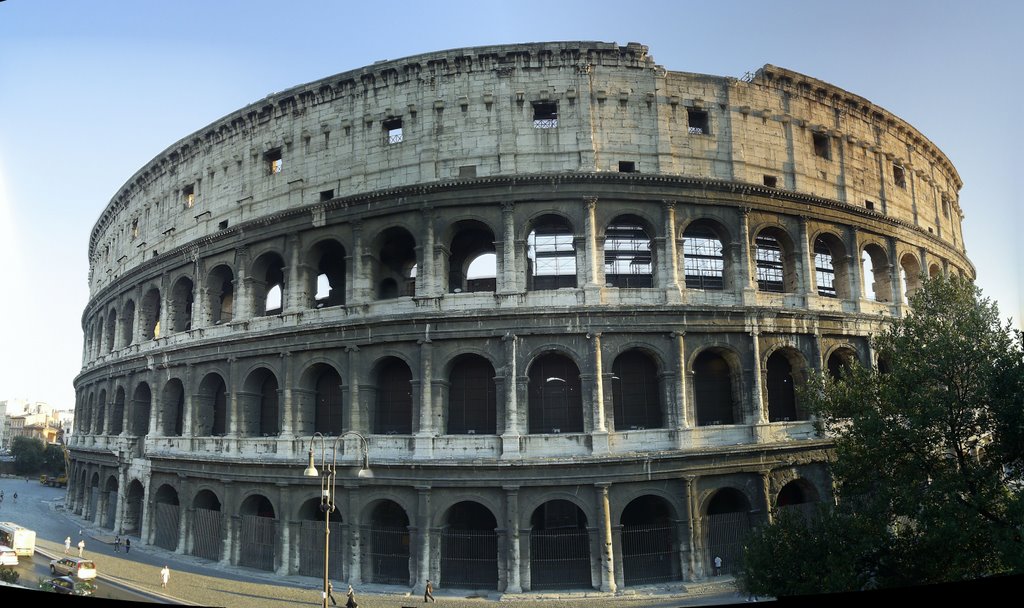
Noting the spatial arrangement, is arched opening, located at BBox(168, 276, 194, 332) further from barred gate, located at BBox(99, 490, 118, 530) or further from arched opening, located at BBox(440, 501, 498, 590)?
arched opening, located at BBox(440, 501, 498, 590)

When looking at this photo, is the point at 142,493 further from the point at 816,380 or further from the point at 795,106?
the point at 795,106

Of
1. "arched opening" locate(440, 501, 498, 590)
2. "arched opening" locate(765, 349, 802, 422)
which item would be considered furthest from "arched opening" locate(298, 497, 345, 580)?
"arched opening" locate(765, 349, 802, 422)

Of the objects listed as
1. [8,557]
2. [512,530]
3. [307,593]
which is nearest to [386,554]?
[307,593]

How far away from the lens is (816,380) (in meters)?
16.1

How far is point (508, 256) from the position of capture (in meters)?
18.8

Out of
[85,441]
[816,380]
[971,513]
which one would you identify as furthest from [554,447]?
[85,441]

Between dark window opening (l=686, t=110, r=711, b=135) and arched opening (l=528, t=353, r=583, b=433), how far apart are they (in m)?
8.95

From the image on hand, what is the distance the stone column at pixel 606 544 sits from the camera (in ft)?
55.3

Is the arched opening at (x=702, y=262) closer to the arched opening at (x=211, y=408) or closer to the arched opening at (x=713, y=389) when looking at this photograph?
the arched opening at (x=713, y=389)

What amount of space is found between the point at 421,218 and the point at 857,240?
623 inches

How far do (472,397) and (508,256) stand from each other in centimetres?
463

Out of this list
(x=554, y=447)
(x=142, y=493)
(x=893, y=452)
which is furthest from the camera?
(x=142, y=493)

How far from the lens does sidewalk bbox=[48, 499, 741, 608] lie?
16.3 m

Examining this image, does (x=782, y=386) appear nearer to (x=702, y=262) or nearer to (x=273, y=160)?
(x=702, y=262)
